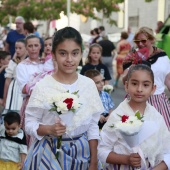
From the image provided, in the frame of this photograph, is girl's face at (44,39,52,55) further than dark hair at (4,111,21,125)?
Yes

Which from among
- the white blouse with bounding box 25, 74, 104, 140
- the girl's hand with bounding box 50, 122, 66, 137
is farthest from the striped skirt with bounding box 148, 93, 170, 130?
the girl's hand with bounding box 50, 122, 66, 137

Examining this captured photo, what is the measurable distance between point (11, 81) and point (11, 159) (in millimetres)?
1765

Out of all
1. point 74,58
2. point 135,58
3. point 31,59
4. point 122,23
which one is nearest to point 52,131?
point 74,58

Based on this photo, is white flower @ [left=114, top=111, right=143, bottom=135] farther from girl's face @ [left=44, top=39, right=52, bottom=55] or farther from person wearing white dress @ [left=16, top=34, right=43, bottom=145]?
girl's face @ [left=44, top=39, right=52, bottom=55]

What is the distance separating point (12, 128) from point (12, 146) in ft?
0.76

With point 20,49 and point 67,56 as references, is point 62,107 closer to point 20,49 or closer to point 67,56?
point 67,56

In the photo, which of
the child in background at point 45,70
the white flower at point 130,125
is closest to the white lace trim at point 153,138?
the white flower at point 130,125

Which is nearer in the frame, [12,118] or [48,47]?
[12,118]

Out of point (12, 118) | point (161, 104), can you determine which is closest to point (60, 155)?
point (12, 118)

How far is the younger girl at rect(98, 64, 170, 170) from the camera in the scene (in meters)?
3.84

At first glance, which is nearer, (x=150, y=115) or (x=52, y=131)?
(x=52, y=131)

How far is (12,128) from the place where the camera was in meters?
6.64

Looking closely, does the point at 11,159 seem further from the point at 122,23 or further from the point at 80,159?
the point at 122,23

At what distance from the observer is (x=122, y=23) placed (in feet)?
127
